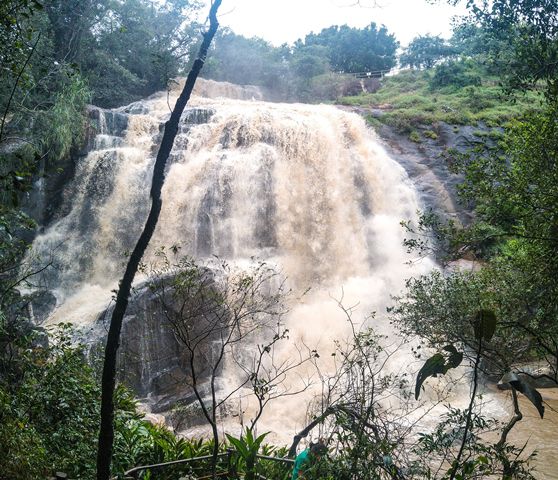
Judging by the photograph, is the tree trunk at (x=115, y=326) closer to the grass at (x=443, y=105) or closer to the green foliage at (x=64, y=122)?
the green foliage at (x=64, y=122)

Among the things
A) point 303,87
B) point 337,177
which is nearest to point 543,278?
point 337,177

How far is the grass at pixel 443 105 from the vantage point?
73.7ft

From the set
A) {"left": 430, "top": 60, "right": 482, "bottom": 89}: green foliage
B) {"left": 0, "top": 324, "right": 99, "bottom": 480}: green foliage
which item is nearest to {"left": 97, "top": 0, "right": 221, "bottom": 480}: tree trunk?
{"left": 0, "top": 324, "right": 99, "bottom": 480}: green foliage

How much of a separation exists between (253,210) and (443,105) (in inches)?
556

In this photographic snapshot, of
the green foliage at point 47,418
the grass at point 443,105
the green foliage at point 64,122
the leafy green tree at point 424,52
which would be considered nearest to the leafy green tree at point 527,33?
the green foliage at point 47,418

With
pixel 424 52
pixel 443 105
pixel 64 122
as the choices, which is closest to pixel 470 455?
pixel 64 122

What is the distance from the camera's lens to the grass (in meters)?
22.5

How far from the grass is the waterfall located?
14.6 feet

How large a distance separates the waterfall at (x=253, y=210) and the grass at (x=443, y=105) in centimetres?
444

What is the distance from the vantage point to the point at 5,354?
6.44 metres

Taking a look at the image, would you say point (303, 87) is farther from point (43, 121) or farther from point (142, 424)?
point (142, 424)

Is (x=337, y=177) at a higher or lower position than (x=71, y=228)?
higher

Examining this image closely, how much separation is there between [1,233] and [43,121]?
8691 mm

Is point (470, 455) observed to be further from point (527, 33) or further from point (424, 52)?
point (424, 52)
